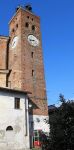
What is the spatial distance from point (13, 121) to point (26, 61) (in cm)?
983

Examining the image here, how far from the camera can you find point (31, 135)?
29406 mm

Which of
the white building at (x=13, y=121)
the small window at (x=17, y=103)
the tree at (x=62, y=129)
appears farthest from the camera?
the small window at (x=17, y=103)

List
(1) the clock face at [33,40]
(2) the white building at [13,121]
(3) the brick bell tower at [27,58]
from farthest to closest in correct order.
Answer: (1) the clock face at [33,40] < (3) the brick bell tower at [27,58] < (2) the white building at [13,121]

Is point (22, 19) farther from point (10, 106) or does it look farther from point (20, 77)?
point (10, 106)

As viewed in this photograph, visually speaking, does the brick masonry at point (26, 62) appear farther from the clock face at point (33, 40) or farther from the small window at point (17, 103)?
the small window at point (17, 103)

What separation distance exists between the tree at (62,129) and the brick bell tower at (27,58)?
17917mm

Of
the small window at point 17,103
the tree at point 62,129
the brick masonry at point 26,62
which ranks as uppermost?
the brick masonry at point 26,62

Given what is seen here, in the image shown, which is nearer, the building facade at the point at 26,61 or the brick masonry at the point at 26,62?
the building facade at the point at 26,61

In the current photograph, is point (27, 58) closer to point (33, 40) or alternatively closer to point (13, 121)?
point (33, 40)

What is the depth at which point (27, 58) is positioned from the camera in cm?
3394

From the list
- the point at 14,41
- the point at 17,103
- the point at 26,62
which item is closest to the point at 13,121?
the point at 17,103

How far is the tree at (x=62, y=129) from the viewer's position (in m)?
12.6

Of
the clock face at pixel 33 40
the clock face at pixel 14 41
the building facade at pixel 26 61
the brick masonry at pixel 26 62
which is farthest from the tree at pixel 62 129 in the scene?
the clock face at pixel 14 41

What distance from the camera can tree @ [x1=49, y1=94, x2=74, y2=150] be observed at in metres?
12.6
